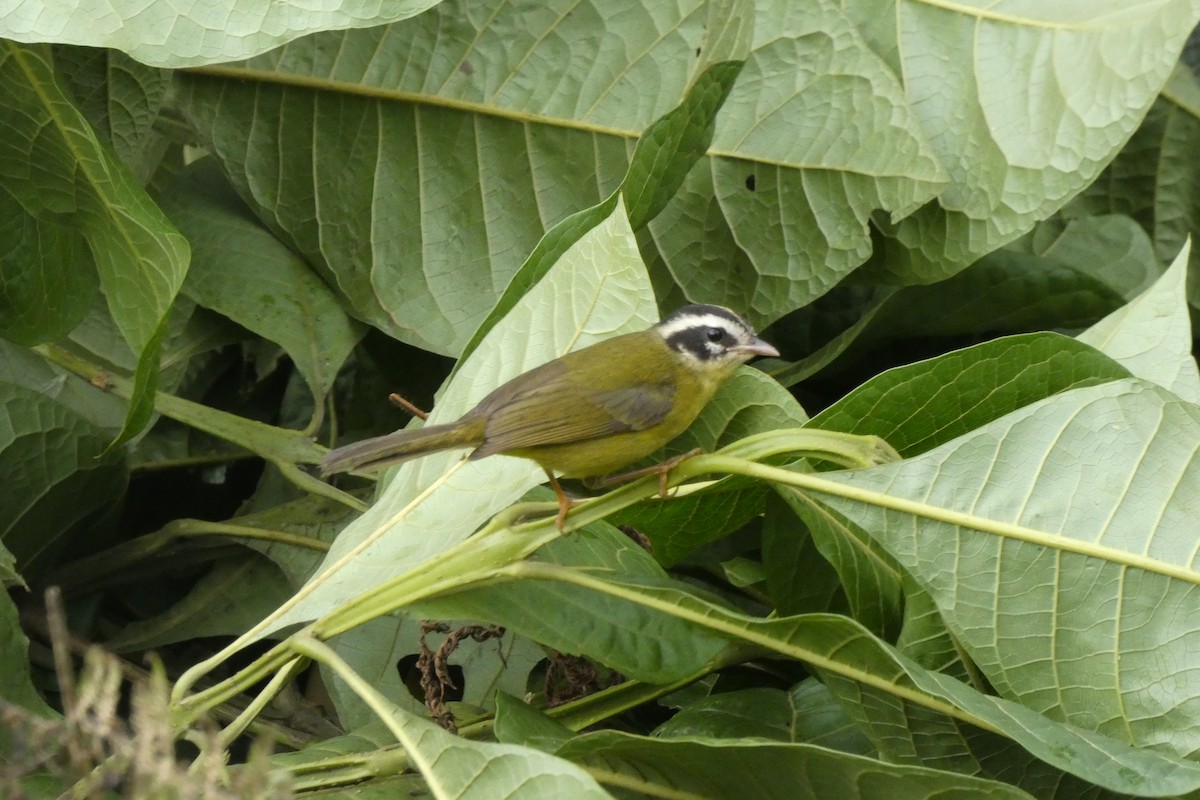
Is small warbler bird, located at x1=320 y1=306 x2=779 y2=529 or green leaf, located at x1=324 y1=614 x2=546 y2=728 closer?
small warbler bird, located at x1=320 y1=306 x2=779 y2=529

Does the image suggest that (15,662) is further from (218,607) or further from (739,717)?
(739,717)

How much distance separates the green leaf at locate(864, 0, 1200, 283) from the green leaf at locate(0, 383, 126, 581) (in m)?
1.29

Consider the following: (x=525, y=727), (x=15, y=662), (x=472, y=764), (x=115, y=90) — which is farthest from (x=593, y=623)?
(x=115, y=90)

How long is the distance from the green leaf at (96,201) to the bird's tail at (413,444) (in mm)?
337

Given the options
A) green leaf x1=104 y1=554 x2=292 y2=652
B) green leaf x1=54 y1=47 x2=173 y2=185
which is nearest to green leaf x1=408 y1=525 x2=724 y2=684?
green leaf x1=104 y1=554 x2=292 y2=652

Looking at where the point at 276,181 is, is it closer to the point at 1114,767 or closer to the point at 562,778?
the point at 562,778

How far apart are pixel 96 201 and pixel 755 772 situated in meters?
1.31

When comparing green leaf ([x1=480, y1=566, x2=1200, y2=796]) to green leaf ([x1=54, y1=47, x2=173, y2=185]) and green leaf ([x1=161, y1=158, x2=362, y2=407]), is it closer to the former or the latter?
green leaf ([x1=161, y1=158, x2=362, y2=407])

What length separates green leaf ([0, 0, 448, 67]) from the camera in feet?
5.30

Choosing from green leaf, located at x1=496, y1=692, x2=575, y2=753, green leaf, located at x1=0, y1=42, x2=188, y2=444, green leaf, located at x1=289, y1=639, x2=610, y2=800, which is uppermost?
green leaf, located at x1=0, y1=42, x2=188, y2=444

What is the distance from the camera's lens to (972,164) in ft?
6.27

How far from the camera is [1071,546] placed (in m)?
1.28

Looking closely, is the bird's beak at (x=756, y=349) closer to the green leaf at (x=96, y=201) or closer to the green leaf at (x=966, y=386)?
the green leaf at (x=966, y=386)

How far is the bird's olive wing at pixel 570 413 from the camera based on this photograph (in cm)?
159
